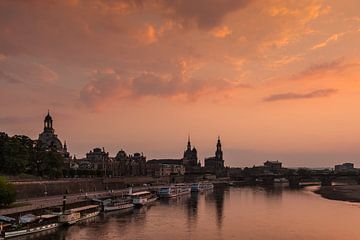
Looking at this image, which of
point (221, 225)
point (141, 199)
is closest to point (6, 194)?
point (221, 225)

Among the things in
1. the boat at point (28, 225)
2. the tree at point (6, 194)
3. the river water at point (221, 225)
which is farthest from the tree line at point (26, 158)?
the boat at point (28, 225)

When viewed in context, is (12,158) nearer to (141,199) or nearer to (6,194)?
(141,199)

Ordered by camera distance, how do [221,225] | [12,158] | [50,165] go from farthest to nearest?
[50,165]
[12,158]
[221,225]

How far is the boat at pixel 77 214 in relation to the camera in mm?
63188

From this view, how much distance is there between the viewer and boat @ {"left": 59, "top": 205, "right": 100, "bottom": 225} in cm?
6319

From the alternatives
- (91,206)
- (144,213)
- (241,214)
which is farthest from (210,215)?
(91,206)

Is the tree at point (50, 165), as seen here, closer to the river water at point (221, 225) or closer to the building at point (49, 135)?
the river water at point (221, 225)

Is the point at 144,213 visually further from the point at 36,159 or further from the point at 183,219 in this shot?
the point at 36,159

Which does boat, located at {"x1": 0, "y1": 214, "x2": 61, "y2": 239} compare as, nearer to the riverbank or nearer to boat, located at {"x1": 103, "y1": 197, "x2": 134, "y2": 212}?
boat, located at {"x1": 103, "y1": 197, "x2": 134, "y2": 212}

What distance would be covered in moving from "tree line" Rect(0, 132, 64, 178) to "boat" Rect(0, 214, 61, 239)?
98.8 ft

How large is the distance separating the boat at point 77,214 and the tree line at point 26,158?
20.3m

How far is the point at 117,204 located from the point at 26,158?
2121 cm

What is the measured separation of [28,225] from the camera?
56.2m

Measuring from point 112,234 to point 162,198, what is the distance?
6691 centimetres
